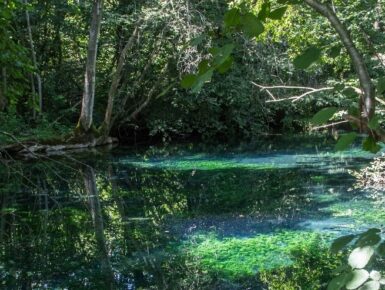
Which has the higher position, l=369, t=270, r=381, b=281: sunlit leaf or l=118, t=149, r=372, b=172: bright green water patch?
l=369, t=270, r=381, b=281: sunlit leaf

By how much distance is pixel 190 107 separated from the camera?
1875 centimetres

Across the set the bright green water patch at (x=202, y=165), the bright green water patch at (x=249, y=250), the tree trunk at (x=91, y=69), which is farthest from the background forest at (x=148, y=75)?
the bright green water patch at (x=249, y=250)

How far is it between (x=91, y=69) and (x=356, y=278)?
14227mm

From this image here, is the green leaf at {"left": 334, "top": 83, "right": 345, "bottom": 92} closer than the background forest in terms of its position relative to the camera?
Yes

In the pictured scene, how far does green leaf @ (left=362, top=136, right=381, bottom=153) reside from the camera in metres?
0.89

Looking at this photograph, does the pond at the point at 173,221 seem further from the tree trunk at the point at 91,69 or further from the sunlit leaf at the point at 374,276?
the tree trunk at the point at 91,69

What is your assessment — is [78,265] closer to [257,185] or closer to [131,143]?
[257,185]

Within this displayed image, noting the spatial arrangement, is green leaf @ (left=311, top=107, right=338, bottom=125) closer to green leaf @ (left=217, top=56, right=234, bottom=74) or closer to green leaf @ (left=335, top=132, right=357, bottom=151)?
green leaf @ (left=335, top=132, right=357, bottom=151)

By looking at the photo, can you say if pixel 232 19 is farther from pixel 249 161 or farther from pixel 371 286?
pixel 249 161

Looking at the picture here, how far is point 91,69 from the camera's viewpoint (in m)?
14.5

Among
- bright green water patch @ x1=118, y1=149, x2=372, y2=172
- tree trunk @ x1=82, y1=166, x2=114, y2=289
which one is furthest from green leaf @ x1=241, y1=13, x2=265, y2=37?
bright green water patch @ x1=118, y1=149, x2=372, y2=172

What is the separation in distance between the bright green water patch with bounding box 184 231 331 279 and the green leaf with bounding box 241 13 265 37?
184 inches

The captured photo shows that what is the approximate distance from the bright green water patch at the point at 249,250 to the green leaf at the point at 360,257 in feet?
14.8

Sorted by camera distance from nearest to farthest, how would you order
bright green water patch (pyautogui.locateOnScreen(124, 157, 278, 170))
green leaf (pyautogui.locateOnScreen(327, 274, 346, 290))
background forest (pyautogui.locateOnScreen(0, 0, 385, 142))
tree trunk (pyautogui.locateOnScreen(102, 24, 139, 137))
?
1. green leaf (pyautogui.locateOnScreen(327, 274, 346, 290))
2. bright green water patch (pyautogui.locateOnScreen(124, 157, 278, 170))
3. background forest (pyautogui.locateOnScreen(0, 0, 385, 142))
4. tree trunk (pyautogui.locateOnScreen(102, 24, 139, 137))
